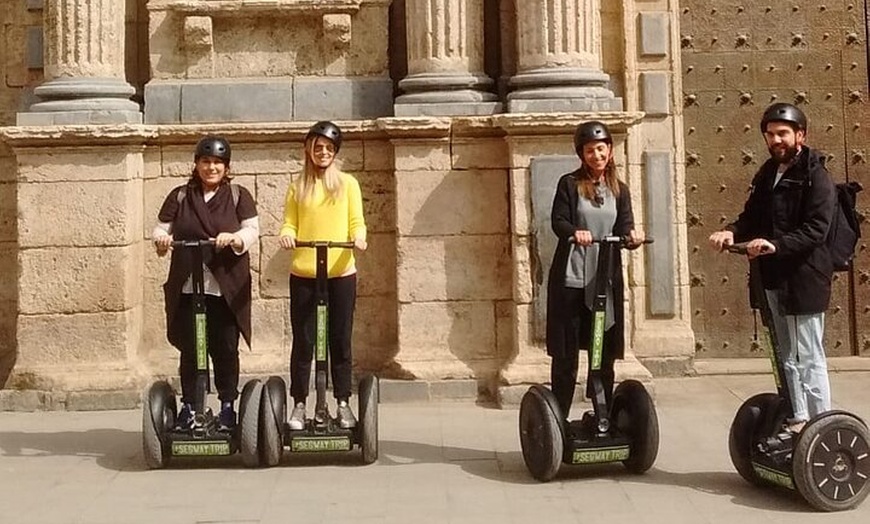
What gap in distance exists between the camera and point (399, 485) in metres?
5.38

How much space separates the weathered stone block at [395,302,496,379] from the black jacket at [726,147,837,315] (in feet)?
9.31

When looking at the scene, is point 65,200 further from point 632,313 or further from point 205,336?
point 632,313

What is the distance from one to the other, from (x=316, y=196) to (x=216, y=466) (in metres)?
1.60

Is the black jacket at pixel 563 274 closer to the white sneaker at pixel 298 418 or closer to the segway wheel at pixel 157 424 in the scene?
the white sneaker at pixel 298 418

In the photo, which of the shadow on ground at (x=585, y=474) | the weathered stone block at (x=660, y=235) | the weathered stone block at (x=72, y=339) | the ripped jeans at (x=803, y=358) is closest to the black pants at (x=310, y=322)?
the shadow on ground at (x=585, y=474)

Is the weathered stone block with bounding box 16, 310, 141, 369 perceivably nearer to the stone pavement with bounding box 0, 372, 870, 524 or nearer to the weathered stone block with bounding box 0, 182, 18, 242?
the stone pavement with bounding box 0, 372, 870, 524

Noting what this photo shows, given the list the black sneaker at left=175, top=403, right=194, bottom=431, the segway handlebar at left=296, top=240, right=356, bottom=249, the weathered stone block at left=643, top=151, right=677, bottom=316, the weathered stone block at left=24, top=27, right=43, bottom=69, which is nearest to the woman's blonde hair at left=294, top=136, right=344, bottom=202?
the segway handlebar at left=296, top=240, right=356, bottom=249

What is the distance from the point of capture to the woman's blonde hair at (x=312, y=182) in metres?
5.74

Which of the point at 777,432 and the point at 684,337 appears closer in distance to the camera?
the point at 777,432

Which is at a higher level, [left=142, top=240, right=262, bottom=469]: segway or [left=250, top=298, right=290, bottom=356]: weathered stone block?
[left=250, top=298, right=290, bottom=356]: weathered stone block

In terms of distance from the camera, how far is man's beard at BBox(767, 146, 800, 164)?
5059 mm

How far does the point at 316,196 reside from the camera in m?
5.74

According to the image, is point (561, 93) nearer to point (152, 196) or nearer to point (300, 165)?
point (300, 165)

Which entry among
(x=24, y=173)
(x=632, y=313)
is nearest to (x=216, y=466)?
(x=24, y=173)
